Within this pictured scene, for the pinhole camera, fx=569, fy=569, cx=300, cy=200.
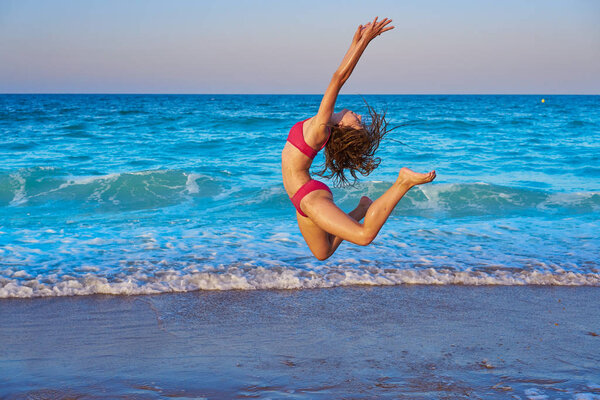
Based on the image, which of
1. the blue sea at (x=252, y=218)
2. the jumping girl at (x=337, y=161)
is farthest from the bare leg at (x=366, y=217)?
the blue sea at (x=252, y=218)

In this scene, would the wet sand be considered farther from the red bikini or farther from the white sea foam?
the red bikini

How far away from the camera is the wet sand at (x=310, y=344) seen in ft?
13.4

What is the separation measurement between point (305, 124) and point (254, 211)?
727 centimetres

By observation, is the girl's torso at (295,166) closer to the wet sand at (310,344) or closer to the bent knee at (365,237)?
the bent knee at (365,237)

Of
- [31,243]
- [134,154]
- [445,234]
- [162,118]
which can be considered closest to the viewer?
[31,243]

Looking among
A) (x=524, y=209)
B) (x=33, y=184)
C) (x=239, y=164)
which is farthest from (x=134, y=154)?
(x=524, y=209)

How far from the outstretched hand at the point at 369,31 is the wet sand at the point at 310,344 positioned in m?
2.44

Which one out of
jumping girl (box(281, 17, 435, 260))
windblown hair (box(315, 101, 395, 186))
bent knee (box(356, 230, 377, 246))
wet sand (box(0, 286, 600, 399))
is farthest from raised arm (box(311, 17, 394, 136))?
wet sand (box(0, 286, 600, 399))

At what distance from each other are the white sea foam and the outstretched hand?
10.9ft

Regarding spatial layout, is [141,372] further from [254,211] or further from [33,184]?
[33,184]

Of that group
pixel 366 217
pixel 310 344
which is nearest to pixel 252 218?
pixel 310 344

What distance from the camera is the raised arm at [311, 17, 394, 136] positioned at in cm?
385

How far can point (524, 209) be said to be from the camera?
11.9m

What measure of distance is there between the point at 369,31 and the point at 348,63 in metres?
0.30
